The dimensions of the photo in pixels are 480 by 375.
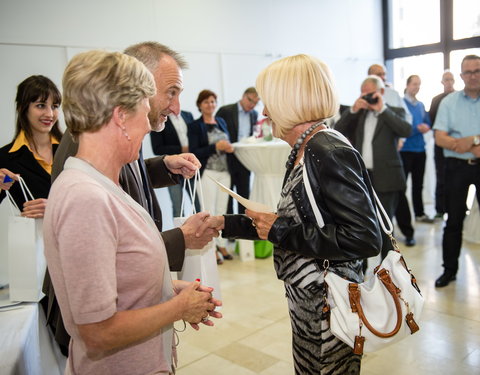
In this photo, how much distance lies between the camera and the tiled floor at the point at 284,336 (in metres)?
2.79

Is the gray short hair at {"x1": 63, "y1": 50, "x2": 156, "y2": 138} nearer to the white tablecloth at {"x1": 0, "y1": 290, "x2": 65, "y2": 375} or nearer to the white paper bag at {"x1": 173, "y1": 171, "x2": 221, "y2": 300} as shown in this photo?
the white paper bag at {"x1": 173, "y1": 171, "x2": 221, "y2": 300}

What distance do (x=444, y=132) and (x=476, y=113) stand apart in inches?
10.8

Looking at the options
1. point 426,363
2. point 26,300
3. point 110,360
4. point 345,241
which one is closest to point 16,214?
point 26,300

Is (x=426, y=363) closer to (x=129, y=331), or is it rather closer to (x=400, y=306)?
(x=400, y=306)

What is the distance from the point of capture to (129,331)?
3.54 ft

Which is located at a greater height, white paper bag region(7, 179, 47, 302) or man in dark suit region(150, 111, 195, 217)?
man in dark suit region(150, 111, 195, 217)

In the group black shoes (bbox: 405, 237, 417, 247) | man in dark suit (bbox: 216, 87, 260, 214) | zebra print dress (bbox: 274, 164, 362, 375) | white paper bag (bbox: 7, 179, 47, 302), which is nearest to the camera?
zebra print dress (bbox: 274, 164, 362, 375)

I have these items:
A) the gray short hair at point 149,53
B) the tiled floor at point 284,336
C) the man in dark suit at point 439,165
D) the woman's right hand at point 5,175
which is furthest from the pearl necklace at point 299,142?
the man in dark suit at point 439,165

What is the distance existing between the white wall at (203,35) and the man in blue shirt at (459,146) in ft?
11.0

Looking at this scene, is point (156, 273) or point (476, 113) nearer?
point (156, 273)

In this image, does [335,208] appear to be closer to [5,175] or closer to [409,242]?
[5,175]

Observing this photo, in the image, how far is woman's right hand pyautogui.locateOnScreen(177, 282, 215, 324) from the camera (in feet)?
3.93

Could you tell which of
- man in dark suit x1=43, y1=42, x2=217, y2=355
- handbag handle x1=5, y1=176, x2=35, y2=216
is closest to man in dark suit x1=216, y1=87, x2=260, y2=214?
handbag handle x1=5, y1=176, x2=35, y2=216

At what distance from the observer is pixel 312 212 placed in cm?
151
